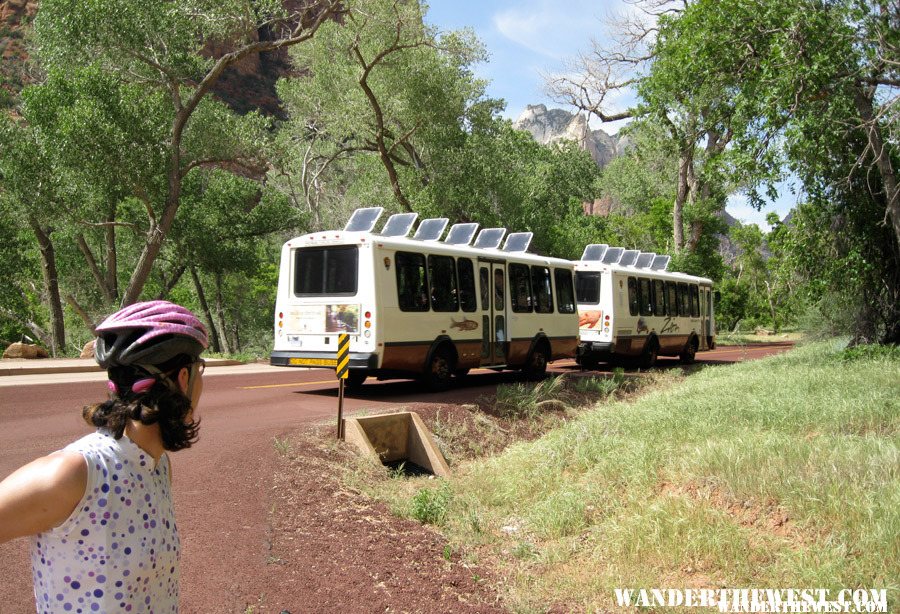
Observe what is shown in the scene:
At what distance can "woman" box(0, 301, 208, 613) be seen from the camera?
6.85 feet

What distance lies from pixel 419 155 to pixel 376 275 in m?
18.9

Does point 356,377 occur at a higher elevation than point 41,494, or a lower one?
lower

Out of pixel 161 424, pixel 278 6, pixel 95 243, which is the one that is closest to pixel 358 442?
pixel 161 424

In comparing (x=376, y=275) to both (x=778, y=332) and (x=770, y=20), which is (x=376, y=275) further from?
(x=778, y=332)

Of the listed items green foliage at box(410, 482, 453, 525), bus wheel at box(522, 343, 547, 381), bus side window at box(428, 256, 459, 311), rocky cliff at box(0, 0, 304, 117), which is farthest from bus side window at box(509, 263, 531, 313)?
rocky cliff at box(0, 0, 304, 117)

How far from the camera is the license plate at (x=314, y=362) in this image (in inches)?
534

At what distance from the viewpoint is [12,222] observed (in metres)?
28.6

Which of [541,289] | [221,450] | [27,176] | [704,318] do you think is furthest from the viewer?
[704,318]

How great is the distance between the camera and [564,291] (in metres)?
19.5

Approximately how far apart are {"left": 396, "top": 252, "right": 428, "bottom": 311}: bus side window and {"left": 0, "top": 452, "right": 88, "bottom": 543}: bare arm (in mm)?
11835

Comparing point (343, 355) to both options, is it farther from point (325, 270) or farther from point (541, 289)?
point (541, 289)

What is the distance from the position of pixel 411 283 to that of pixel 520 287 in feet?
13.6

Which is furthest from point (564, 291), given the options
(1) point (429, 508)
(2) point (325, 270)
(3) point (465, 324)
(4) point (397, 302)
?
Answer: (1) point (429, 508)

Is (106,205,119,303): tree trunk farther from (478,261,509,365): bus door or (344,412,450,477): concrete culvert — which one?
(344,412,450,477): concrete culvert
